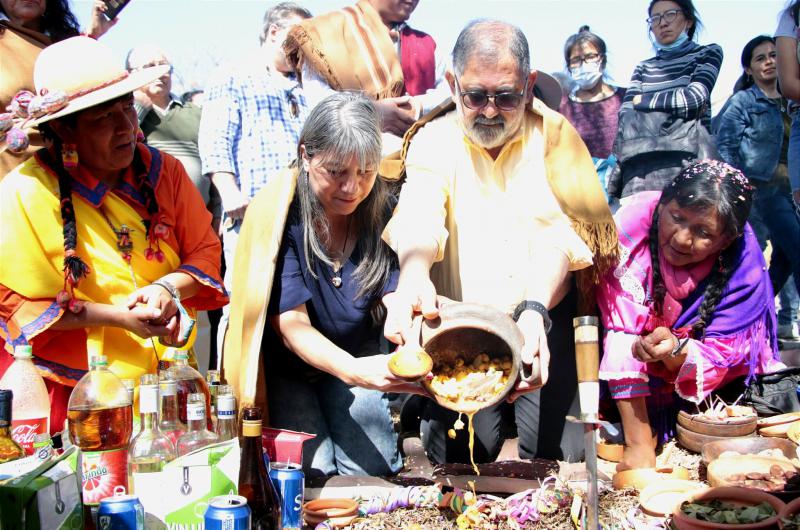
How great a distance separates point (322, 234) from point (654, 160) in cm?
272

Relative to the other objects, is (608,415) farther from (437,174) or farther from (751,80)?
(751,80)

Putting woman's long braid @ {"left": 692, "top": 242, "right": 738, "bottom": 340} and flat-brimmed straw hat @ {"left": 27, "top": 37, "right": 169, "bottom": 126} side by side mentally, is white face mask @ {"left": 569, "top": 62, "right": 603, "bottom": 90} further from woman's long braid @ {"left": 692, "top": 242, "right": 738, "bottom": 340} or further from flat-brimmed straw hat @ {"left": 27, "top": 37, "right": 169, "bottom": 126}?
flat-brimmed straw hat @ {"left": 27, "top": 37, "right": 169, "bottom": 126}

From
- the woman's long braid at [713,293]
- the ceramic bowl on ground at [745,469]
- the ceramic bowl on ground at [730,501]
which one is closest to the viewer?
the ceramic bowl on ground at [730,501]

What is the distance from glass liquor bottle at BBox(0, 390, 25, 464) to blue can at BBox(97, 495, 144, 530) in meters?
0.27

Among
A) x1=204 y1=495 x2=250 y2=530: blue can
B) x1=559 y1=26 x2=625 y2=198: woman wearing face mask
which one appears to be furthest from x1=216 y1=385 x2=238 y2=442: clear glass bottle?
x1=559 y1=26 x2=625 y2=198: woman wearing face mask

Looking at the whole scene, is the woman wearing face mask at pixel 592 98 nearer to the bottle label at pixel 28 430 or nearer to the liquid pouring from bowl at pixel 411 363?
the liquid pouring from bowl at pixel 411 363

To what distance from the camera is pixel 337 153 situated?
2836mm

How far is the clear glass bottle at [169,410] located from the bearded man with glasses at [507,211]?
112 centimetres

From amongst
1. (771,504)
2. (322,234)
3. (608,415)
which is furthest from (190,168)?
(771,504)

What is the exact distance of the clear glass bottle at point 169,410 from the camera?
2.34m

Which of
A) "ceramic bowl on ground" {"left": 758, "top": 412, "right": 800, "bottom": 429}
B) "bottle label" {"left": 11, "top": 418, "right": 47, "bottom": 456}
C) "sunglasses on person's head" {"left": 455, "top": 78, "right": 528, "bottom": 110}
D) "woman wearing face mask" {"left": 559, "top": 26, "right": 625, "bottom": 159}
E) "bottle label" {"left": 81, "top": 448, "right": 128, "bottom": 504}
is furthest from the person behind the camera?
"woman wearing face mask" {"left": 559, "top": 26, "right": 625, "bottom": 159}

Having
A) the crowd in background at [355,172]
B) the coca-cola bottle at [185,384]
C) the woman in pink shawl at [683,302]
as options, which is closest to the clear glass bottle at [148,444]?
the coca-cola bottle at [185,384]

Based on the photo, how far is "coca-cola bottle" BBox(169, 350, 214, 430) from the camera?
2.47 m

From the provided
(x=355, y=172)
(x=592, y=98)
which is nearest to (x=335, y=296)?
(x=355, y=172)
